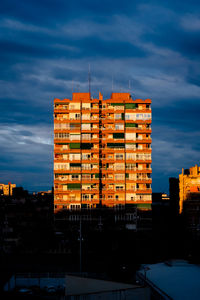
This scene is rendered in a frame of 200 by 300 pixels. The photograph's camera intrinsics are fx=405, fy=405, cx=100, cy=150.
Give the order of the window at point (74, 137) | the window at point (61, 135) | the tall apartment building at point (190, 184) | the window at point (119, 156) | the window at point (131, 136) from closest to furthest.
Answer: the window at point (119, 156) → the window at point (61, 135) → the window at point (74, 137) → the window at point (131, 136) → the tall apartment building at point (190, 184)

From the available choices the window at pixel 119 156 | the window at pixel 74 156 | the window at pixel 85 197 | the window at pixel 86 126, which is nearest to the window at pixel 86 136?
the window at pixel 86 126

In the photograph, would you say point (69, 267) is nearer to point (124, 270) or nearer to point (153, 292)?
point (124, 270)

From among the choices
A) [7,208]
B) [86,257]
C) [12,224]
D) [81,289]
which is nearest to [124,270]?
[81,289]

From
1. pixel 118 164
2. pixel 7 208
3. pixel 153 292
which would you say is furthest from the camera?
pixel 7 208

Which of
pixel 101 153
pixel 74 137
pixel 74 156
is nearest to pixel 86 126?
pixel 74 137

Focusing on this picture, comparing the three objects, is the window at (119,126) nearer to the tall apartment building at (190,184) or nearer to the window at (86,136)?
the window at (86,136)

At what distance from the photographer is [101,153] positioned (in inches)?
3319

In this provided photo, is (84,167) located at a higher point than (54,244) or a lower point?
higher

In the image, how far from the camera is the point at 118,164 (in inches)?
3285

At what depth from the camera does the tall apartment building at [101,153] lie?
271ft

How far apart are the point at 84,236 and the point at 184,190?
60409 millimetres

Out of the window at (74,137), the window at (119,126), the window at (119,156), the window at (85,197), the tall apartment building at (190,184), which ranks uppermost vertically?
the window at (119,126)

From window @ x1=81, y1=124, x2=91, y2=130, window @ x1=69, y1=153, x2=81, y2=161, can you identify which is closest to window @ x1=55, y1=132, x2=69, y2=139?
window @ x1=81, y1=124, x2=91, y2=130

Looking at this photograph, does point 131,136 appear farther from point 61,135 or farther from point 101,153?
point 61,135
